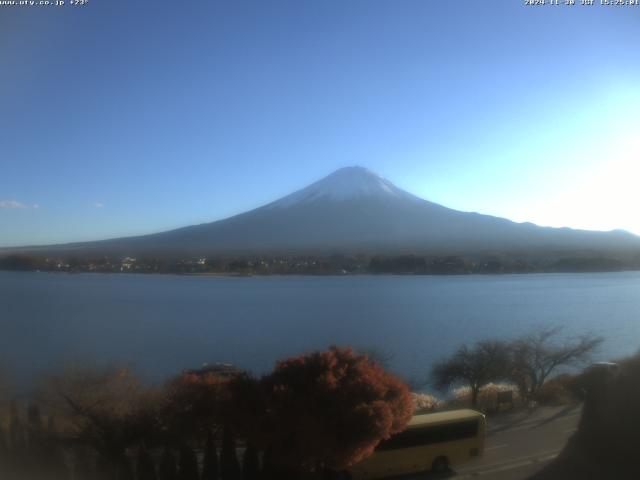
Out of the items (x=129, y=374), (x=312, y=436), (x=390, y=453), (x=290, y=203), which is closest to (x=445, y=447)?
(x=390, y=453)

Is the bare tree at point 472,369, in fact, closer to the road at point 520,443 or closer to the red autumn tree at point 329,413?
the road at point 520,443

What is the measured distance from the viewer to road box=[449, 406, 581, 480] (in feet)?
18.1

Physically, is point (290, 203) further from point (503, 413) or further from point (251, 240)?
point (503, 413)

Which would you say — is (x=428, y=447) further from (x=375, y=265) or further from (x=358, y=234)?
(x=358, y=234)

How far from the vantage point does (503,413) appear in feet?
27.2

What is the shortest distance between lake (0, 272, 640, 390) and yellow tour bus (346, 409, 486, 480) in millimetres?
3615

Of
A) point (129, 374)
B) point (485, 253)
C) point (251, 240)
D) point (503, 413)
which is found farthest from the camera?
point (251, 240)

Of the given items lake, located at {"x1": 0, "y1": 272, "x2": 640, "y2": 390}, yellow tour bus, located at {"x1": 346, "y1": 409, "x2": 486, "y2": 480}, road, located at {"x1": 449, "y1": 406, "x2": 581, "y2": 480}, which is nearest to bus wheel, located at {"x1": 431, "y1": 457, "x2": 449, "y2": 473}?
yellow tour bus, located at {"x1": 346, "y1": 409, "x2": 486, "y2": 480}

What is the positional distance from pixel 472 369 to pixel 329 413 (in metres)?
5.43

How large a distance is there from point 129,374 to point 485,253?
2389cm

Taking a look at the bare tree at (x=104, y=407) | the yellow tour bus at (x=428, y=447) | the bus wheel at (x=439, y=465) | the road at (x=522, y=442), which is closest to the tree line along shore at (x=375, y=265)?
the road at (x=522, y=442)

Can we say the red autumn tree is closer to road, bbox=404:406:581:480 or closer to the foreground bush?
road, bbox=404:406:581:480

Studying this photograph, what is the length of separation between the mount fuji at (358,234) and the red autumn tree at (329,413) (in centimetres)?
2459

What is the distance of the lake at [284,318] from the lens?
10680 mm
